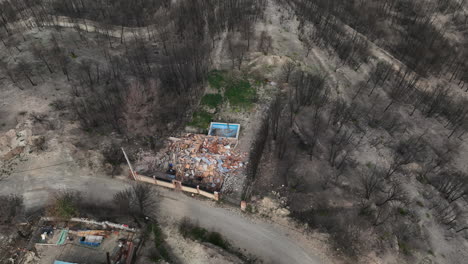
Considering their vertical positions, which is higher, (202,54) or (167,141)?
(202,54)

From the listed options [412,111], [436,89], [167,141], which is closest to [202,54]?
[167,141]

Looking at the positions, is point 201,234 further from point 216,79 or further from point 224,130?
point 216,79

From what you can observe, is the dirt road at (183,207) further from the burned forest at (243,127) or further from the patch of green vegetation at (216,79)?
the patch of green vegetation at (216,79)

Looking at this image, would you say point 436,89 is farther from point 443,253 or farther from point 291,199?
point 291,199

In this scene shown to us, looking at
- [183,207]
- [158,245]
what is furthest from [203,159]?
[158,245]

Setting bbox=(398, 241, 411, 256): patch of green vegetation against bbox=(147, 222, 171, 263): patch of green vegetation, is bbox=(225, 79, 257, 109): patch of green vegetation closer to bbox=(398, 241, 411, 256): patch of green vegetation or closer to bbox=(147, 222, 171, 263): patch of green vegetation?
bbox=(147, 222, 171, 263): patch of green vegetation

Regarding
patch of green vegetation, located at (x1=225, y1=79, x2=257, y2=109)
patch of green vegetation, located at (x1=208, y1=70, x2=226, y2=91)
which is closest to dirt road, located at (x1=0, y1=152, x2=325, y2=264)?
patch of green vegetation, located at (x1=225, y1=79, x2=257, y2=109)
